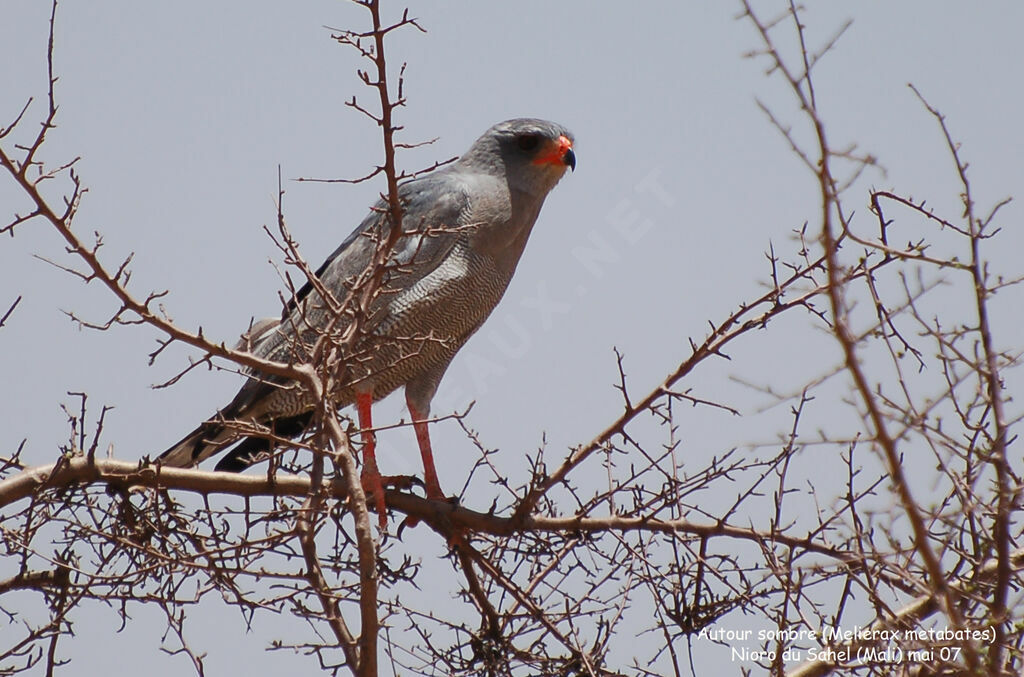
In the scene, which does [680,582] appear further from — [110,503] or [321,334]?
[110,503]

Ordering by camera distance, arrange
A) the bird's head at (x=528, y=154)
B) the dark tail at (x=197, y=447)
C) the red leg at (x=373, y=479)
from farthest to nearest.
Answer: the bird's head at (x=528, y=154)
the dark tail at (x=197, y=447)
the red leg at (x=373, y=479)

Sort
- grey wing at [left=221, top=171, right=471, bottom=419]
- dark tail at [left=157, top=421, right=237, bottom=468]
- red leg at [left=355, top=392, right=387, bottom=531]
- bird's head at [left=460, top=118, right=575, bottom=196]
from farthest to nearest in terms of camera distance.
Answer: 1. bird's head at [left=460, top=118, right=575, bottom=196]
2. grey wing at [left=221, top=171, right=471, bottom=419]
3. dark tail at [left=157, top=421, right=237, bottom=468]
4. red leg at [left=355, top=392, right=387, bottom=531]

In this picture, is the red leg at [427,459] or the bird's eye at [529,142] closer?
the red leg at [427,459]

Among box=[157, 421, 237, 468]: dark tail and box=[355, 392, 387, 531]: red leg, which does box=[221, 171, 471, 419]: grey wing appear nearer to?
box=[157, 421, 237, 468]: dark tail

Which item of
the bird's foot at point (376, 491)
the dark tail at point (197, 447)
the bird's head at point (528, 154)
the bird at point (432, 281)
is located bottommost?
the bird's foot at point (376, 491)

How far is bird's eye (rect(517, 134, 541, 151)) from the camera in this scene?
18.2ft

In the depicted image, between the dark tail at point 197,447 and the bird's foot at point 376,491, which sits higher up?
the dark tail at point 197,447

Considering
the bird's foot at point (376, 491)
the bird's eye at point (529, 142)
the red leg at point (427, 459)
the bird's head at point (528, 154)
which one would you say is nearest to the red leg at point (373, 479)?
the bird's foot at point (376, 491)

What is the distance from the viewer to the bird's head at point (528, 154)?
5.48 metres

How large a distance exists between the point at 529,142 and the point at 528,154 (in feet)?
0.22

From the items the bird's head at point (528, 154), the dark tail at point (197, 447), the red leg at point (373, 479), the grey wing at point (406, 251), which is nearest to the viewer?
the red leg at point (373, 479)

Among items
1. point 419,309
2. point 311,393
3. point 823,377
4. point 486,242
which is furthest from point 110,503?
point 823,377

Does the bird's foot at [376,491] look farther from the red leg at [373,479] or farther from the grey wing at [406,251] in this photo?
the grey wing at [406,251]

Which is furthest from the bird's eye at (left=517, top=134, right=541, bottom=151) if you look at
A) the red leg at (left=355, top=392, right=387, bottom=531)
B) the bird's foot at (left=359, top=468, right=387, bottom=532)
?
the bird's foot at (left=359, top=468, right=387, bottom=532)
